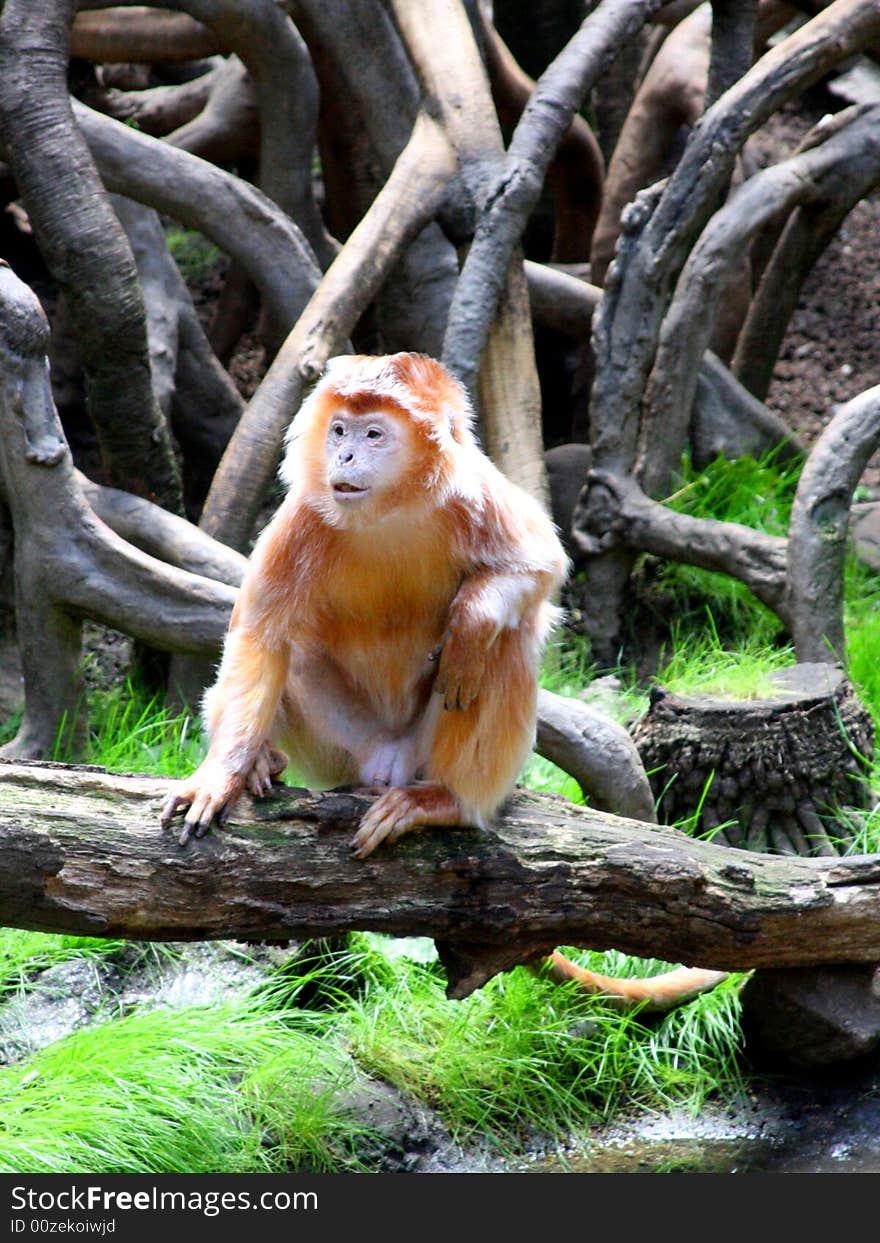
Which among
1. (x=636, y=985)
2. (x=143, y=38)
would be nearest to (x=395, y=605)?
(x=636, y=985)

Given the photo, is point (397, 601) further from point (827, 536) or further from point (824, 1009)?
point (827, 536)

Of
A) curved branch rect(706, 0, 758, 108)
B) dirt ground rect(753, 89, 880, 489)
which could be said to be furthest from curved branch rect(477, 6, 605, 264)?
dirt ground rect(753, 89, 880, 489)

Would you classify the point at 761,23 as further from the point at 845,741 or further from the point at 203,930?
the point at 203,930

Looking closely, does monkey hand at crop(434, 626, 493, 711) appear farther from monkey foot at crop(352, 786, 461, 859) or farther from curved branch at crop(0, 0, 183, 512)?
curved branch at crop(0, 0, 183, 512)

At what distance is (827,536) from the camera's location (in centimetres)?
473

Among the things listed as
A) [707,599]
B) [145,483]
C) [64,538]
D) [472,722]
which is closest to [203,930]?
[472,722]

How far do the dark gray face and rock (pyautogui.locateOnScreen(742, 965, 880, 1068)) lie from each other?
165cm

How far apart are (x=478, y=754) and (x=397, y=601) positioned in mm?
375

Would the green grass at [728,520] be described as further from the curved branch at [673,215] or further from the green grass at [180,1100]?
the green grass at [180,1100]

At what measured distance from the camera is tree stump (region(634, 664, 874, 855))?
395 centimetres

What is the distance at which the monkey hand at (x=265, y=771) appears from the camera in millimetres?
2641

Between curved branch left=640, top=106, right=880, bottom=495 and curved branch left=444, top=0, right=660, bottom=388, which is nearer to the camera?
curved branch left=444, top=0, right=660, bottom=388

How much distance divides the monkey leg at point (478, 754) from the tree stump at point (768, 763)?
129 centimetres

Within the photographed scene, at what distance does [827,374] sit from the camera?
7.61m
